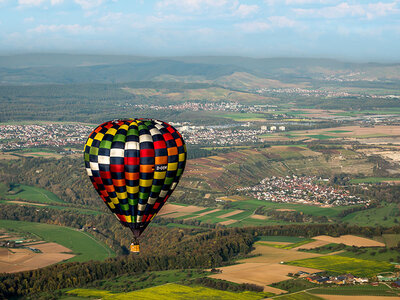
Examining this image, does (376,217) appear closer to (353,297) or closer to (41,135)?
(353,297)

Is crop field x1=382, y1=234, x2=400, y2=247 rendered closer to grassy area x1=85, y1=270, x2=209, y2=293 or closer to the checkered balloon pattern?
grassy area x1=85, y1=270, x2=209, y2=293

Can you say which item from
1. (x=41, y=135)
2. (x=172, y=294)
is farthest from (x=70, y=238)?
(x=41, y=135)

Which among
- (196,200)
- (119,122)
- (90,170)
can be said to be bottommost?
(196,200)

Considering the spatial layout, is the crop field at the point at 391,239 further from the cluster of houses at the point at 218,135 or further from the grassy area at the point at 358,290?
the cluster of houses at the point at 218,135

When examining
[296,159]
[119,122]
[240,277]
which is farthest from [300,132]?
[119,122]

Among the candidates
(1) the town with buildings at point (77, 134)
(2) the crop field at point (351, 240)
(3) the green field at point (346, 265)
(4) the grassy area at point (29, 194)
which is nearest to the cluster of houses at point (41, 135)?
(1) the town with buildings at point (77, 134)

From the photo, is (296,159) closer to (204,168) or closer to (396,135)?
(204,168)
